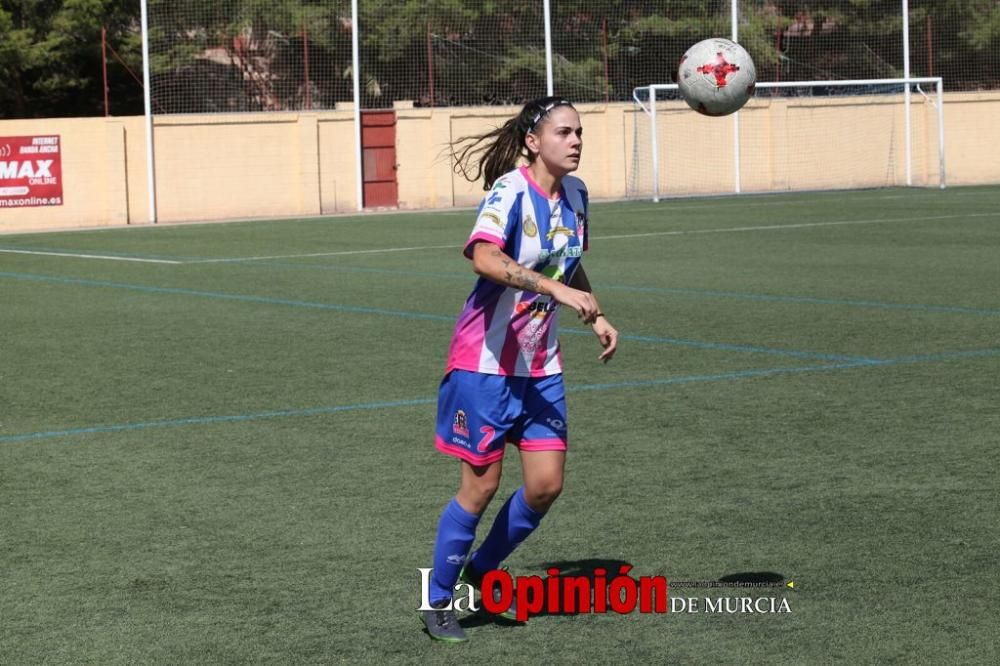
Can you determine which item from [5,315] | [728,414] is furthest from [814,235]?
[728,414]

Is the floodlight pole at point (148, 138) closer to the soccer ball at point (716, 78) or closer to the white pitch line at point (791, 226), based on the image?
the white pitch line at point (791, 226)

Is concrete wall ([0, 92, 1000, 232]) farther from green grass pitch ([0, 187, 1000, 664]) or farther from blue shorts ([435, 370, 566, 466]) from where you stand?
blue shorts ([435, 370, 566, 466])

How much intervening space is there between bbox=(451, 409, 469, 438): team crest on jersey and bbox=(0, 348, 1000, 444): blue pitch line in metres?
4.43

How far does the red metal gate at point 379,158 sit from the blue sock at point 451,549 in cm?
3429

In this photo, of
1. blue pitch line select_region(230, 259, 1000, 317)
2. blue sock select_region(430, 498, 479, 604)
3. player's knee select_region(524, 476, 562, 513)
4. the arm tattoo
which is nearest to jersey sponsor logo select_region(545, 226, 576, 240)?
the arm tattoo

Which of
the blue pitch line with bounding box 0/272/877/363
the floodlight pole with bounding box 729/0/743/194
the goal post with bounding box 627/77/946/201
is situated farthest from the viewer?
the goal post with bounding box 627/77/946/201

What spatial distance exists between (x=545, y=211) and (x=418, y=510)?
2184 millimetres

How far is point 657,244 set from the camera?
24.0 metres

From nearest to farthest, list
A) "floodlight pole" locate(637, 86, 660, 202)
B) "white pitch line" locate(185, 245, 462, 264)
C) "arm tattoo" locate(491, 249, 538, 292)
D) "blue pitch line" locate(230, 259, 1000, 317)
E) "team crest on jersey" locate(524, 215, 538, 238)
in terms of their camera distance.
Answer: "arm tattoo" locate(491, 249, 538, 292) < "team crest on jersey" locate(524, 215, 538, 238) < "blue pitch line" locate(230, 259, 1000, 317) < "white pitch line" locate(185, 245, 462, 264) < "floodlight pole" locate(637, 86, 660, 202)

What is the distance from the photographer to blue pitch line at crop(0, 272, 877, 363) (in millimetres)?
12070

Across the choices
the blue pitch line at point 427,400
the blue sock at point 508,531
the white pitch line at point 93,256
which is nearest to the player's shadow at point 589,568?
the blue sock at point 508,531

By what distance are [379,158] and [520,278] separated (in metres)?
34.7

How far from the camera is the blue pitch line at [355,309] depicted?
1207 cm

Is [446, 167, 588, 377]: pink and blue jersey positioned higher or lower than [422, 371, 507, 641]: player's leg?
higher
